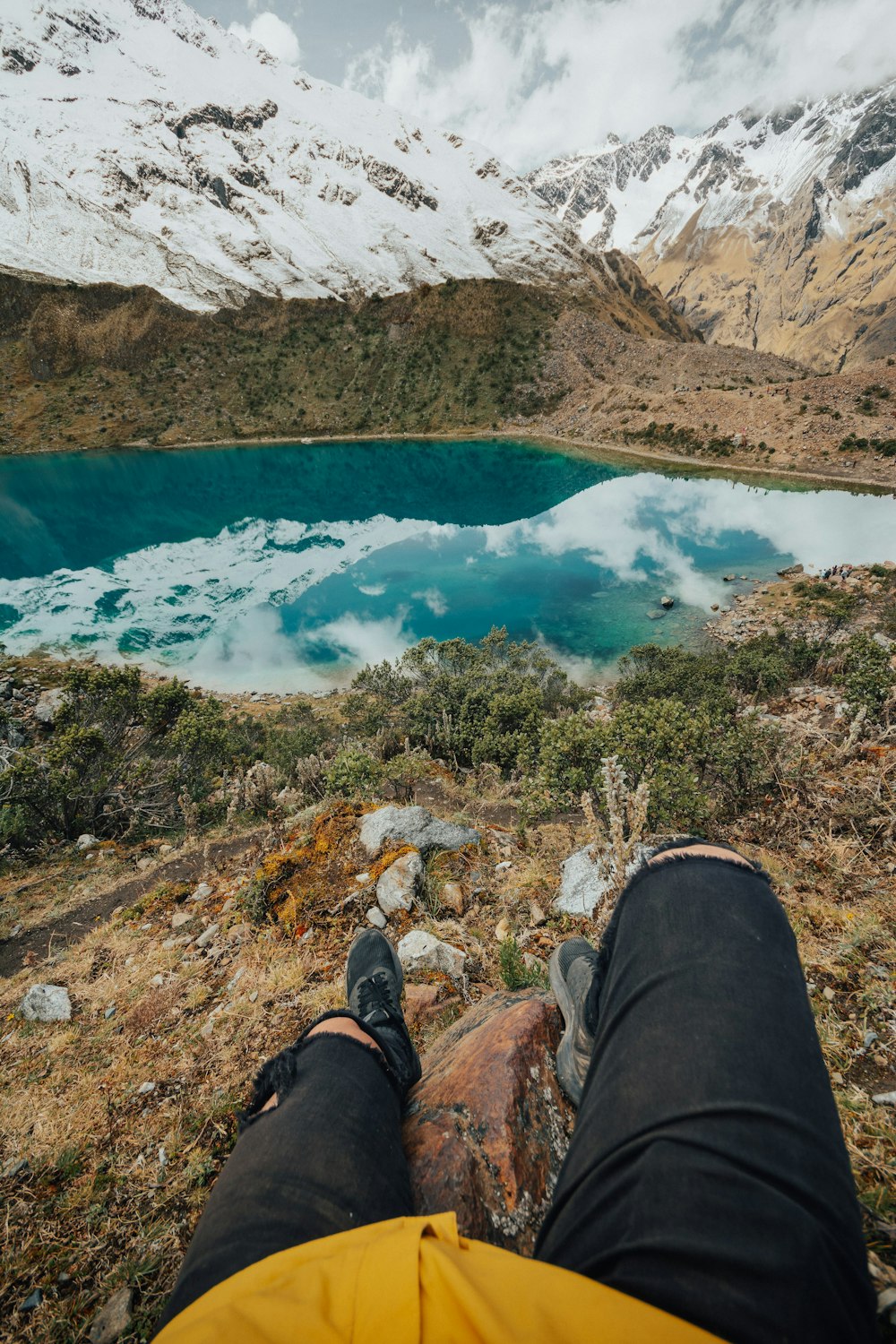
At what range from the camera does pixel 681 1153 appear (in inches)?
40.8

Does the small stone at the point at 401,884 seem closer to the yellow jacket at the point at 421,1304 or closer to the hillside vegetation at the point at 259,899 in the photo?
the hillside vegetation at the point at 259,899

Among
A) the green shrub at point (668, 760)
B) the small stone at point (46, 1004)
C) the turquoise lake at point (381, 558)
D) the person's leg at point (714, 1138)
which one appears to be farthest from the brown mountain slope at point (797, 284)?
the small stone at point (46, 1004)

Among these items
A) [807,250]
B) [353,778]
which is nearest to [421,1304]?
[353,778]

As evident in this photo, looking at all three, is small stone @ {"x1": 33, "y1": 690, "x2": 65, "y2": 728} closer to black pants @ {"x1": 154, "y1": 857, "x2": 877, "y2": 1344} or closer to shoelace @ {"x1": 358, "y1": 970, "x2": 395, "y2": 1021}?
shoelace @ {"x1": 358, "y1": 970, "x2": 395, "y2": 1021}

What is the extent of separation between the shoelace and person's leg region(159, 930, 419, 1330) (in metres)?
0.29

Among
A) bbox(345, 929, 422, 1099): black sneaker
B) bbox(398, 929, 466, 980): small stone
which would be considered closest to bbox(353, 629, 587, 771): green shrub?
bbox(398, 929, 466, 980): small stone

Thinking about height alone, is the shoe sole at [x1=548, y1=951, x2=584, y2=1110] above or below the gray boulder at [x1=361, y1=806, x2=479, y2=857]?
above

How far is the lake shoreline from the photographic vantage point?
34.7 m

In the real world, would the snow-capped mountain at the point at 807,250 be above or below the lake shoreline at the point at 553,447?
above

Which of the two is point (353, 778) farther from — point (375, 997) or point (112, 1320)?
point (112, 1320)

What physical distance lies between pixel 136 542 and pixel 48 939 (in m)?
34.0

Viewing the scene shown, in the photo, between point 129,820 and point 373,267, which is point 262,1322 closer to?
point 129,820

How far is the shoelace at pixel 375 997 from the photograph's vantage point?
2.27m

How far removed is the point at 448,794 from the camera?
23.9 ft
